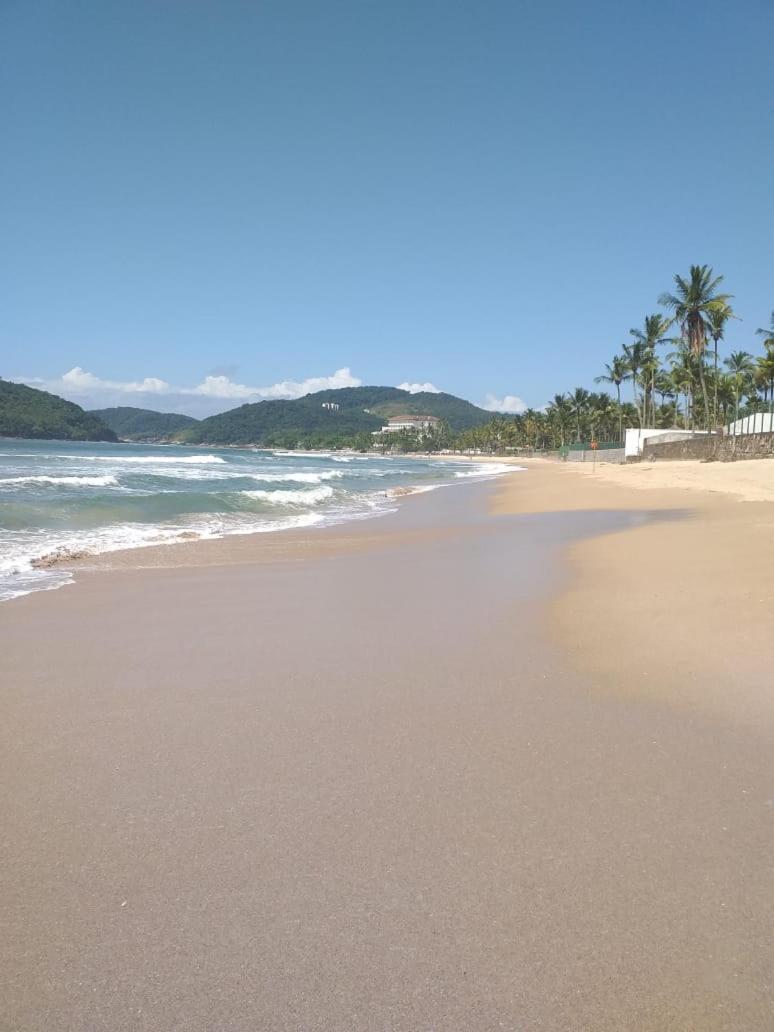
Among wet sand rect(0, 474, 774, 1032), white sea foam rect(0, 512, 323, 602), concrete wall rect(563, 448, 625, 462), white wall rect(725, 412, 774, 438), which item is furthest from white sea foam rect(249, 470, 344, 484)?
concrete wall rect(563, 448, 625, 462)

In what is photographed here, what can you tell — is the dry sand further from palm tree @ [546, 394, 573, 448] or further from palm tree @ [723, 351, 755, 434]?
palm tree @ [546, 394, 573, 448]

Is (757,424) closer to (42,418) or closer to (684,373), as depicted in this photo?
(684,373)

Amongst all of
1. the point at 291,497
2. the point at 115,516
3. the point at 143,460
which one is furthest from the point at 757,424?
the point at 143,460

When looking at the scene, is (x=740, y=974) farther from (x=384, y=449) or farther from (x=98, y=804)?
(x=384, y=449)

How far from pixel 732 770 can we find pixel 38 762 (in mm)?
3425

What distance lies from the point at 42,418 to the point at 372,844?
540 ft

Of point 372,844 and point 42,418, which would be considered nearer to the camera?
point 372,844

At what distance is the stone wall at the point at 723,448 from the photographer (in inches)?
1435

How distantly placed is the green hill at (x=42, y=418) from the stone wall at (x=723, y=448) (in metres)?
134

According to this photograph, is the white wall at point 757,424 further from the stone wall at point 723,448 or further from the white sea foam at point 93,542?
the white sea foam at point 93,542

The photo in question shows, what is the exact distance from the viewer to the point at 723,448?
126 ft

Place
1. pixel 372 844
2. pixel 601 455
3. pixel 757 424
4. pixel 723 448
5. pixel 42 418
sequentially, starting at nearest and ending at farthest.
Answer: pixel 372 844 → pixel 723 448 → pixel 757 424 → pixel 601 455 → pixel 42 418

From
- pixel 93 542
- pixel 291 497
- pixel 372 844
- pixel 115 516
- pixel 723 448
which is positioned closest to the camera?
pixel 372 844

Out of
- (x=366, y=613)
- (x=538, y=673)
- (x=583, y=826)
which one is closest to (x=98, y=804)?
(x=583, y=826)
